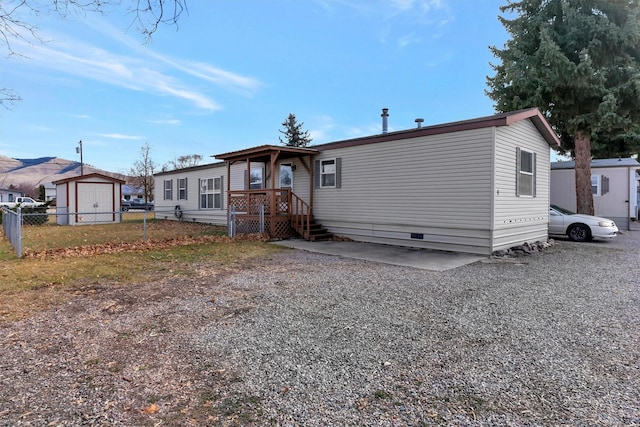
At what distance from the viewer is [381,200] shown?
388 inches

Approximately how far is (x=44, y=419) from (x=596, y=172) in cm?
1958

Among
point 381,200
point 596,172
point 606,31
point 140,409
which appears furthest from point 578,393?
point 596,172

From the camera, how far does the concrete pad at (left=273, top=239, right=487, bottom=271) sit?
23.4ft

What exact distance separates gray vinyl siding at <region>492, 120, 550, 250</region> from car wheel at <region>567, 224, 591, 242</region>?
51.8 inches

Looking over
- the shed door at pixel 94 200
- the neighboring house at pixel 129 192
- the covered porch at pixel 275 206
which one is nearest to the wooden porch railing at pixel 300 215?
the covered porch at pixel 275 206

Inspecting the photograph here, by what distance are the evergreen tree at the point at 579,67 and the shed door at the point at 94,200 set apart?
62.6ft

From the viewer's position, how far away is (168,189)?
19.8 m

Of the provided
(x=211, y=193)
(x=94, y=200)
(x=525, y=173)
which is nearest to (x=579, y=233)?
(x=525, y=173)

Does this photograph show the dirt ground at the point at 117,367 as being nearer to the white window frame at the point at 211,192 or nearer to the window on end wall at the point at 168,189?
the white window frame at the point at 211,192

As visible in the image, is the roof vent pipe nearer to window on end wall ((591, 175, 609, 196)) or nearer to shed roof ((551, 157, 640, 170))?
shed roof ((551, 157, 640, 170))

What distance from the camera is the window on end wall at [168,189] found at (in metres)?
19.5

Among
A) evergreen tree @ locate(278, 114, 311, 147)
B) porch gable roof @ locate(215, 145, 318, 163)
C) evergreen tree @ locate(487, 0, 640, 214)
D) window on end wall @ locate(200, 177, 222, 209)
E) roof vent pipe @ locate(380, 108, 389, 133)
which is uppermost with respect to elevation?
evergreen tree @ locate(278, 114, 311, 147)

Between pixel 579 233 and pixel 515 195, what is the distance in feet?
14.4

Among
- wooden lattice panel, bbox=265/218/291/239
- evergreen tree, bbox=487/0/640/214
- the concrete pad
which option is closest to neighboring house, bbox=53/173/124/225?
wooden lattice panel, bbox=265/218/291/239
